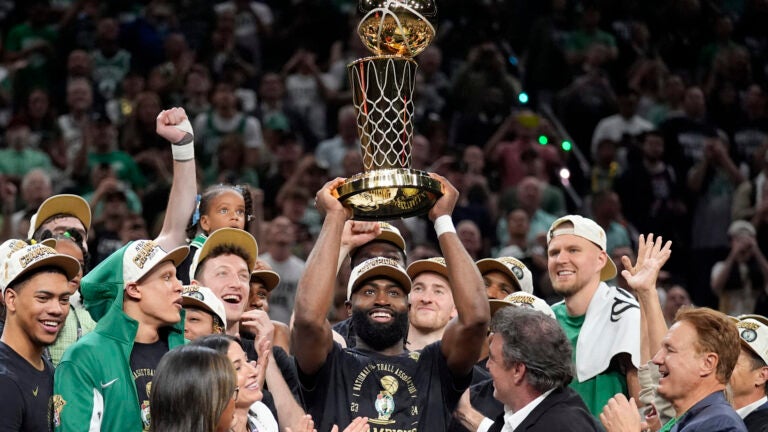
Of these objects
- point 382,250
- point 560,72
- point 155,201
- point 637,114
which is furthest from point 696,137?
point 382,250

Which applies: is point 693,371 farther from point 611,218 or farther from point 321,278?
point 611,218

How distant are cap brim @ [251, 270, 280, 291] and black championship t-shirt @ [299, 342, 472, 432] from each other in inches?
40.8

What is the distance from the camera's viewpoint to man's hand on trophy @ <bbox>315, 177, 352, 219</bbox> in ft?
17.7

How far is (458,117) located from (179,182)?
5956 millimetres

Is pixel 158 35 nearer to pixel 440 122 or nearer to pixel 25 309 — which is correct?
pixel 440 122

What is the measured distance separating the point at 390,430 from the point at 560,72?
8142 mm

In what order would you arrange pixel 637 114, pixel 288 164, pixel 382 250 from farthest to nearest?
pixel 637 114 → pixel 288 164 → pixel 382 250

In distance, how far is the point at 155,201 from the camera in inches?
393

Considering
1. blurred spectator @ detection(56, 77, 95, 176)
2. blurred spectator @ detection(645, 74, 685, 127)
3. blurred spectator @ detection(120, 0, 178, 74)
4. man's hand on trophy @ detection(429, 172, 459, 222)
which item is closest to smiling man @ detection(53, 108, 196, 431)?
man's hand on trophy @ detection(429, 172, 459, 222)

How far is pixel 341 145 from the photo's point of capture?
11625 mm

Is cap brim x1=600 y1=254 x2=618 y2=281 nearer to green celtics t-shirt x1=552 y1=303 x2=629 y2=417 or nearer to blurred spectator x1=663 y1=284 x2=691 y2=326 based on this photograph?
green celtics t-shirt x1=552 y1=303 x2=629 y2=417

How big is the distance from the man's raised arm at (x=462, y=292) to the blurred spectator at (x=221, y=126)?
5.89 meters

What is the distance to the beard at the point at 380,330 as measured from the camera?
575 cm

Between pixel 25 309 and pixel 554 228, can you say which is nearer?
pixel 25 309
